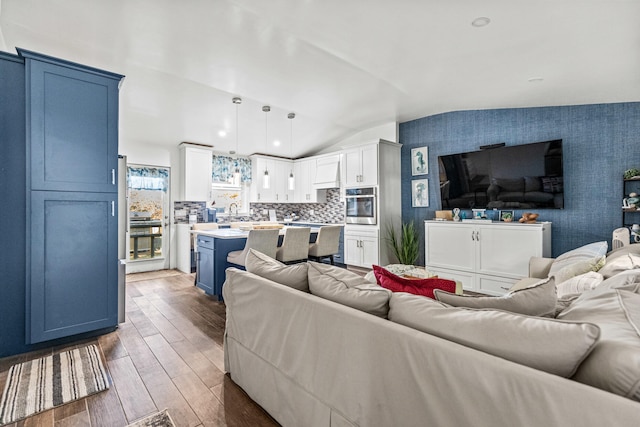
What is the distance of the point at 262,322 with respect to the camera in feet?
5.82

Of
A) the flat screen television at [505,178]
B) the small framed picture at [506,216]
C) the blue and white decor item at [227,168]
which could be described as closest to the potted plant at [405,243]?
the flat screen television at [505,178]

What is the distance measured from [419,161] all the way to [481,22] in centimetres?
328

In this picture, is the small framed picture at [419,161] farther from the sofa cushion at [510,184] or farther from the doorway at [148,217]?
the doorway at [148,217]

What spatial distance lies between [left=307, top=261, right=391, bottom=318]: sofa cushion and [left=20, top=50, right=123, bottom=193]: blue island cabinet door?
89.9 inches

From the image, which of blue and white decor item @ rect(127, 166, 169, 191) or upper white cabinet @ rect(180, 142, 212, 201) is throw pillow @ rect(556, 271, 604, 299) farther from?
blue and white decor item @ rect(127, 166, 169, 191)

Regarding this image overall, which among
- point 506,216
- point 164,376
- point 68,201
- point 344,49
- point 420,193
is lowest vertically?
point 164,376

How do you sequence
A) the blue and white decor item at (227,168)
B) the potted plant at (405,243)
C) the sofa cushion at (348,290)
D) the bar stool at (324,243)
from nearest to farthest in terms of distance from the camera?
1. the sofa cushion at (348,290)
2. the bar stool at (324,243)
3. the potted plant at (405,243)
4. the blue and white decor item at (227,168)

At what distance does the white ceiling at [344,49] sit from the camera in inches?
94.0

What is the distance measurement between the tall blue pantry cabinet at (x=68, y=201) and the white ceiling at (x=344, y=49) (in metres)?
0.68

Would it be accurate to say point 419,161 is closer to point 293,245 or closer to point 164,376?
point 293,245

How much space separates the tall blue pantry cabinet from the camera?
2463mm

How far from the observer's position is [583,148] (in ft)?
12.7

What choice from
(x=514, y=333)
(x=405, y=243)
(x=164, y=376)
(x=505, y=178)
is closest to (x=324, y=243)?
(x=405, y=243)

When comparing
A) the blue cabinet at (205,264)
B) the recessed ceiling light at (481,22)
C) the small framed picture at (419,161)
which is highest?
the recessed ceiling light at (481,22)
